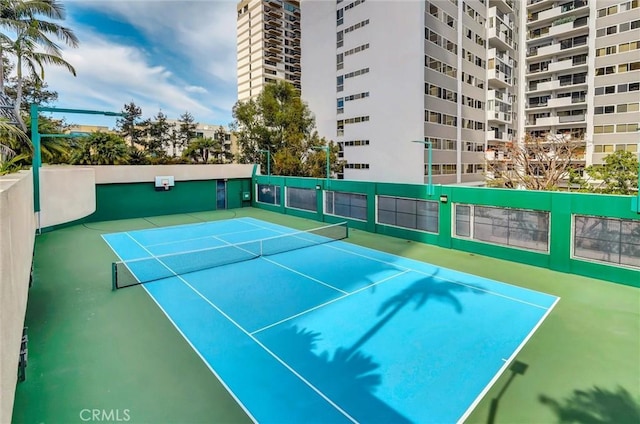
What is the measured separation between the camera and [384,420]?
5547 mm

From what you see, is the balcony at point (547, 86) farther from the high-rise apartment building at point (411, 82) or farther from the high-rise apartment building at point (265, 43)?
the high-rise apartment building at point (265, 43)

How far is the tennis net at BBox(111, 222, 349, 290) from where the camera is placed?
40.4 feet

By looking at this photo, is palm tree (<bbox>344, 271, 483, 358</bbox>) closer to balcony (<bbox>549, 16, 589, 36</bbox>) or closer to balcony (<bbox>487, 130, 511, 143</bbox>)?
balcony (<bbox>487, 130, 511, 143</bbox>)

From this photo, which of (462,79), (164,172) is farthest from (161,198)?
(462,79)

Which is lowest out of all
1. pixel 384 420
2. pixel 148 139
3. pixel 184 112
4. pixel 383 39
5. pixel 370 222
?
pixel 384 420

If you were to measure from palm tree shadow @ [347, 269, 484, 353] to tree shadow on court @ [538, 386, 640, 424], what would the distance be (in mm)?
3506

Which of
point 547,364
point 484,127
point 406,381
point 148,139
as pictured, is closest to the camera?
point 406,381

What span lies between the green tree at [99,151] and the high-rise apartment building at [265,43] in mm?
48032

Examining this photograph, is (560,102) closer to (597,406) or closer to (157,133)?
(597,406)

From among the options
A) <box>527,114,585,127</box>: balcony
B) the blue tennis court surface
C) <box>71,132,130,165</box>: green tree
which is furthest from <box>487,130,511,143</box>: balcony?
<box>71,132,130,165</box>: green tree

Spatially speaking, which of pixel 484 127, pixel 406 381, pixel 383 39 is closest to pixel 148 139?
pixel 383 39

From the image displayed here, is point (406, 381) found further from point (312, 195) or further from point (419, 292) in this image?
point (312, 195)

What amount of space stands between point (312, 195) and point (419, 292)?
1407 cm

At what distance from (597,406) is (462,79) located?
38.8 meters
